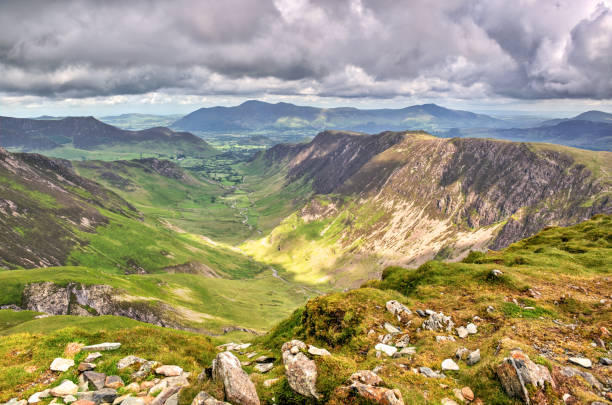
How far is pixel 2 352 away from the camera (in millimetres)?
23766

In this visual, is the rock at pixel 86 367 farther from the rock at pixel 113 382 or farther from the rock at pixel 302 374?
the rock at pixel 302 374

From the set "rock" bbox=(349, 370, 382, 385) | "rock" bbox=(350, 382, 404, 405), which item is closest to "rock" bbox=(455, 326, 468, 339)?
"rock" bbox=(349, 370, 382, 385)

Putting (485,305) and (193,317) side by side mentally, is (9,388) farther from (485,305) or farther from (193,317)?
(193,317)

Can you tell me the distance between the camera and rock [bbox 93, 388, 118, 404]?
17077 millimetres

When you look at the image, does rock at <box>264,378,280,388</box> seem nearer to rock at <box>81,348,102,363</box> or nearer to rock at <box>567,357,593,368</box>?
rock at <box>81,348,102,363</box>

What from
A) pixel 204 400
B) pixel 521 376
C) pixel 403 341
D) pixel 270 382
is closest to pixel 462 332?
pixel 403 341

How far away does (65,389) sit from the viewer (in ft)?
58.6

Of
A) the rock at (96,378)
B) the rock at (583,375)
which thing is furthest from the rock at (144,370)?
the rock at (583,375)

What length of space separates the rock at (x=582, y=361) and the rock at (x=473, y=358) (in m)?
5.66

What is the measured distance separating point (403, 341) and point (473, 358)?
241 inches

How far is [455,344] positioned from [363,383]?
41.2 ft

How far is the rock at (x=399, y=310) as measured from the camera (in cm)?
2984

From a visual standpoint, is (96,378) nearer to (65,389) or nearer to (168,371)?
(65,389)

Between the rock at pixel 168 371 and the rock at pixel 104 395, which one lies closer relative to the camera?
the rock at pixel 104 395
